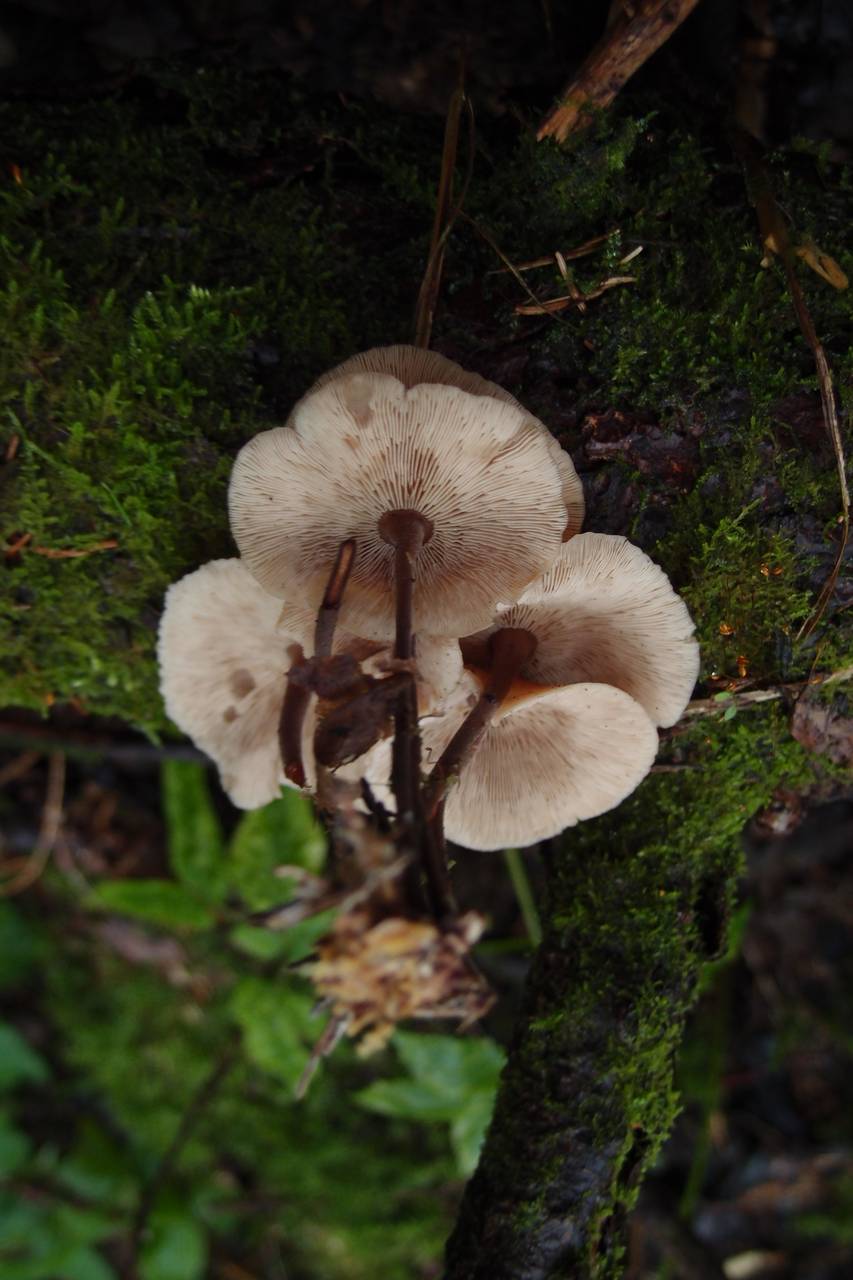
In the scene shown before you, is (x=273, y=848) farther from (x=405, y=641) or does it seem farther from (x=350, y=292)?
(x=350, y=292)

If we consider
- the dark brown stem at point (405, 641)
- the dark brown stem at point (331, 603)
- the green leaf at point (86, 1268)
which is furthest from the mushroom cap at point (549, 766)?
the green leaf at point (86, 1268)

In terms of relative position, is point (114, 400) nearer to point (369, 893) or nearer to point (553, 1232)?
point (369, 893)

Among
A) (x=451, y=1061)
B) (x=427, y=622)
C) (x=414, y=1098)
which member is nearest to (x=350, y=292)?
(x=427, y=622)

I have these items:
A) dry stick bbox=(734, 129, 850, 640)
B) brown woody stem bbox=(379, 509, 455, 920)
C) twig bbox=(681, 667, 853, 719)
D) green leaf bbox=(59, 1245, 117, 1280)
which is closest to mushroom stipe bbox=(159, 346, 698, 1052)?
brown woody stem bbox=(379, 509, 455, 920)

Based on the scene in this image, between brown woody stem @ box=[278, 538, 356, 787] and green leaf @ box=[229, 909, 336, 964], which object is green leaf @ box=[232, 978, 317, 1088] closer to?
green leaf @ box=[229, 909, 336, 964]

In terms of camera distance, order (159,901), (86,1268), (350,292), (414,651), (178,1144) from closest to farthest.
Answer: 1. (414,651)
2. (350,292)
3. (159,901)
4. (178,1144)
5. (86,1268)

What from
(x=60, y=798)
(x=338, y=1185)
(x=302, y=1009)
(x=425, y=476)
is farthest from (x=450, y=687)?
(x=338, y=1185)

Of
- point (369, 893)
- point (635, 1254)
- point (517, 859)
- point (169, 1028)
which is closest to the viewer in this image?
point (369, 893)
